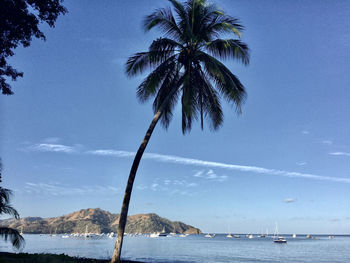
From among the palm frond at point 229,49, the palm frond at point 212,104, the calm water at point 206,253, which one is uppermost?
the palm frond at point 229,49

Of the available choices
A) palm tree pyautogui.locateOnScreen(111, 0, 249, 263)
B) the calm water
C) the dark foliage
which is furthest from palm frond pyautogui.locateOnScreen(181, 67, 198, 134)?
the calm water

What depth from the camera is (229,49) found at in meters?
16.8

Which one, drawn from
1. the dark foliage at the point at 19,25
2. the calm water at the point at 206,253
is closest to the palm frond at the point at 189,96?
the dark foliage at the point at 19,25

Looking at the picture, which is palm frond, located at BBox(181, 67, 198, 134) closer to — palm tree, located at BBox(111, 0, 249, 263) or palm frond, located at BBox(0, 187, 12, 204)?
palm tree, located at BBox(111, 0, 249, 263)

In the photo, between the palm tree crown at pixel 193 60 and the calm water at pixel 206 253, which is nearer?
the palm tree crown at pixel 193 60

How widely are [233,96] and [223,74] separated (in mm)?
1353

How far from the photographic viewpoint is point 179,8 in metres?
17.0

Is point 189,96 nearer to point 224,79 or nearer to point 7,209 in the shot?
point 224,79

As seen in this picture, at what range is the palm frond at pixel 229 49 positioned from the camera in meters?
16.4

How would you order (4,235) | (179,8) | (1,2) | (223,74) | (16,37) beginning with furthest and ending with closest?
(179,8)
(223,74)
(4,235)
(16,37)
(1,2)

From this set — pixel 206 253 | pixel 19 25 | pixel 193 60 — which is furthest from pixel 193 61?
pixel 206 253

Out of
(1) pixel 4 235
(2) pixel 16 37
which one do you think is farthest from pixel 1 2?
(1) pixel 4 235

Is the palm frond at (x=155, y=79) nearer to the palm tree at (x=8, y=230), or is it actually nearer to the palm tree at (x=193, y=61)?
the palm tree at (x=193, y=61)

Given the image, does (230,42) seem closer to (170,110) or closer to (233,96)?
(233,96)
